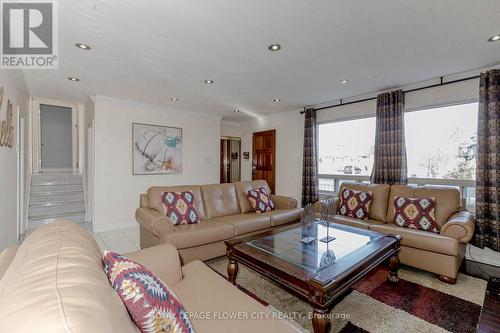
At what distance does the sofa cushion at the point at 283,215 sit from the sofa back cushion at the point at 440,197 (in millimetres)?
Answer: 1240

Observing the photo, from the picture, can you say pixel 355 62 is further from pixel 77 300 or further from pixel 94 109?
pixel 94 109

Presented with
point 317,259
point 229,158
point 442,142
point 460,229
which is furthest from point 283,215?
point 229,158

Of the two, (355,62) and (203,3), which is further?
(355,62)

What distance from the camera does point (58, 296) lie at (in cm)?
59

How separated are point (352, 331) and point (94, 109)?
16.2 ft

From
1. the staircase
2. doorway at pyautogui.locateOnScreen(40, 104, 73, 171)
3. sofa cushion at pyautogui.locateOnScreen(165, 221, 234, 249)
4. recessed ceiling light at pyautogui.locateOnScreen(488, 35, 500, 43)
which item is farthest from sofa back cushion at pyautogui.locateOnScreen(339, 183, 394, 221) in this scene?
doorway at pyautogui.locateOnScreen(40, 104, 73, 171)

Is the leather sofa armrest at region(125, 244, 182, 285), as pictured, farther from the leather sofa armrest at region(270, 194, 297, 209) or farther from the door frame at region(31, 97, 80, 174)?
the door frame at region(31, 97, 80, 174)

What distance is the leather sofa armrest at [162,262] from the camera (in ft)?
4.78

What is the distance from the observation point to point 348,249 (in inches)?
79.6

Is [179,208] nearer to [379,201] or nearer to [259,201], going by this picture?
[259,201]

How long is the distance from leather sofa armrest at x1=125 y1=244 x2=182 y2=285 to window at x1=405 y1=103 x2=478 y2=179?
3947 mm

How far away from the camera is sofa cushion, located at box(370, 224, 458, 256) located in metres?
2.30

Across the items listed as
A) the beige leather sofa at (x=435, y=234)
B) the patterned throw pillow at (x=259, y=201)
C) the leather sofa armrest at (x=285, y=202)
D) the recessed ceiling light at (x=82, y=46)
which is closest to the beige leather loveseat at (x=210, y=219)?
the leather sofa armrest at (x=285, y=202)

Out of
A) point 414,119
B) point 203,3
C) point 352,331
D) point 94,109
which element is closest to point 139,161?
point 94,109
